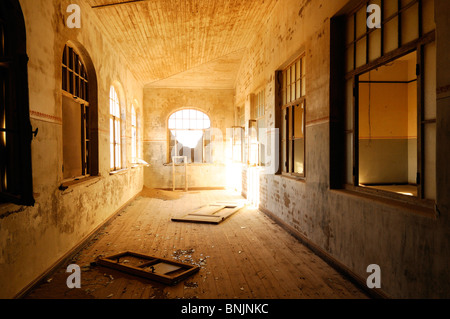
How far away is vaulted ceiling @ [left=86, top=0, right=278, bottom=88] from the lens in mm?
5281

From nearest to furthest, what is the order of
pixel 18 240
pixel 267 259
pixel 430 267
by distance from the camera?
pixel 430 267
pixel 18 240
pixel 267 259

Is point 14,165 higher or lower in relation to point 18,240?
higher

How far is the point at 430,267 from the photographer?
2086 millimetres

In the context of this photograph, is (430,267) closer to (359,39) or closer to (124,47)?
(359,39)

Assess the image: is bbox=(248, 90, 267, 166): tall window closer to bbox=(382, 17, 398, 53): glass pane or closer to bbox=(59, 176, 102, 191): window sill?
bbox=(59, 176, 102, 191): window sill

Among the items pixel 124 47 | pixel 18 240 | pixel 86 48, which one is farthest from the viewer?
pixel 124 47

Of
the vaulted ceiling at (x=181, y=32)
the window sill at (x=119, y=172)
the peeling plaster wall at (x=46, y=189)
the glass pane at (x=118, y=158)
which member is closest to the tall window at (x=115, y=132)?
the glass pane at (x=118, y=158)

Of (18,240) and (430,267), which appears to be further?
(18,240)

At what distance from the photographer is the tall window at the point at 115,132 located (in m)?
6.74

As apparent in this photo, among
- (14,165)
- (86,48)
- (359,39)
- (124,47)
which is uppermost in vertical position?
(124,47)

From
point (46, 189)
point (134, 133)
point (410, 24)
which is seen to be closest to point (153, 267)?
point (46, 189)

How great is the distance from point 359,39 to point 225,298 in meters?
3.00

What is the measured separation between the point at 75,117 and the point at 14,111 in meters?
2.07

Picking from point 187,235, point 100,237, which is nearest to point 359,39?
point 187,235
